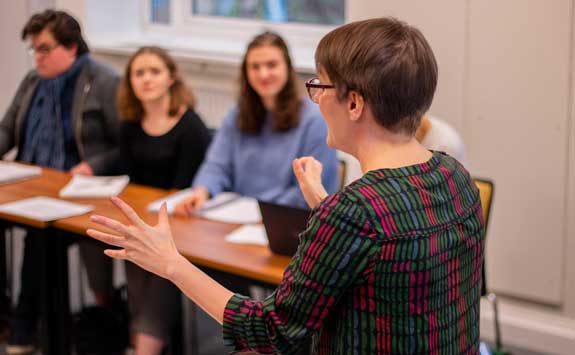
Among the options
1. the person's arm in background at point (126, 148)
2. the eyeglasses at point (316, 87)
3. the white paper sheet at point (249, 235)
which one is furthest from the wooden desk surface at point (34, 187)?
the eyeglasses at point (316, 87)

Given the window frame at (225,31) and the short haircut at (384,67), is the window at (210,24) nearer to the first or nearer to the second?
the window frame at (225,31)

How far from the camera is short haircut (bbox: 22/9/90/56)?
2885 millimetres

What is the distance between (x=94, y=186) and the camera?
3.44 meters

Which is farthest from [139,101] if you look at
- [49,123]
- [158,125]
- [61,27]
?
[61,27]

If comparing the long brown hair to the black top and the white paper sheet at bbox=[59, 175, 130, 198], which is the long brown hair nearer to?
the black top

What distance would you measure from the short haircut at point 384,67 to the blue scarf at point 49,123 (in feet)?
6.50

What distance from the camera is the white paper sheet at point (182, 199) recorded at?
10.4 feet

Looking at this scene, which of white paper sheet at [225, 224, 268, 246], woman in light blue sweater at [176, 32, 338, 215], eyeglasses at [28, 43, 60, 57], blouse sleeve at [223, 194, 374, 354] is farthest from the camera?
woman in light blue sweater at [176, 32, 338, 215]

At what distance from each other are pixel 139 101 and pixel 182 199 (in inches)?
27.7

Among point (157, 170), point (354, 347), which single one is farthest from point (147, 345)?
point (354, 347)

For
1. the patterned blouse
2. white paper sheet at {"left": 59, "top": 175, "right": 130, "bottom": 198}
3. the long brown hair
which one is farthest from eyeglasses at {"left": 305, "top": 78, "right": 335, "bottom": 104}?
white paper sheet at {"left": 59, "top": 175, "right": 130, "bottom": 198}

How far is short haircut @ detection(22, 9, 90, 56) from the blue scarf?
0.16 meters

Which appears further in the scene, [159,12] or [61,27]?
[159,12]

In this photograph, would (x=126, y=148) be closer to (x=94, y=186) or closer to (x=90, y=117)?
(x=90, y=117)
